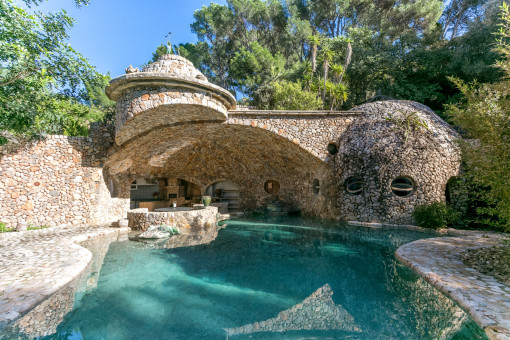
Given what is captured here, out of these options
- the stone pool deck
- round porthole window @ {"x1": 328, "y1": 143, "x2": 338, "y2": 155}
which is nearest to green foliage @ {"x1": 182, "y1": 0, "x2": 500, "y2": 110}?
round porthole window @ {"x1": 328, "y1": 143, "x2": 338, "y2": 155}

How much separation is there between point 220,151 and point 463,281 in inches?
476

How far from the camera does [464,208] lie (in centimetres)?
944

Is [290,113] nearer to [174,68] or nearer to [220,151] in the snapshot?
[220,151]

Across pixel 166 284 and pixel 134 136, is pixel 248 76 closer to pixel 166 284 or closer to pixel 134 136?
pixel 134 136

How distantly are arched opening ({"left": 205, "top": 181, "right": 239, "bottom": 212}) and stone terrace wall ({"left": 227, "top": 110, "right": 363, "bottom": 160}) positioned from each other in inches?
265

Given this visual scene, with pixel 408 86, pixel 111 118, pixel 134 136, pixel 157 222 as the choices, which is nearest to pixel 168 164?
pixel 134 136

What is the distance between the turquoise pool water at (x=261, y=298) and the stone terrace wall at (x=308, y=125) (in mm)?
5777

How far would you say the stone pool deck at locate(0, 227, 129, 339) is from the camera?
121 inches

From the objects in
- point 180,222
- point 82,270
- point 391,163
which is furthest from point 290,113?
point 82,270

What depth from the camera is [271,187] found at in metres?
15.9

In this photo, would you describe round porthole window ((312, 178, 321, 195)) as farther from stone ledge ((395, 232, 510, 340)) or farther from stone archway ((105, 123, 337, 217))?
stone ledge ((395, 232, 510, 340))

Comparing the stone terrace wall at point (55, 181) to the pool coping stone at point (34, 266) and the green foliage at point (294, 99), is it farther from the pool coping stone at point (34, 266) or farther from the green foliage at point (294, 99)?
the green foliage at point (294, 99)

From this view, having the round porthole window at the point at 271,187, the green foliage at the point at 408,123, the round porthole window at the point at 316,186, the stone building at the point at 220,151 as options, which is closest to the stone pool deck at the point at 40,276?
the stone building at the point at 220,151

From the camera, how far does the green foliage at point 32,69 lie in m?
5.98
